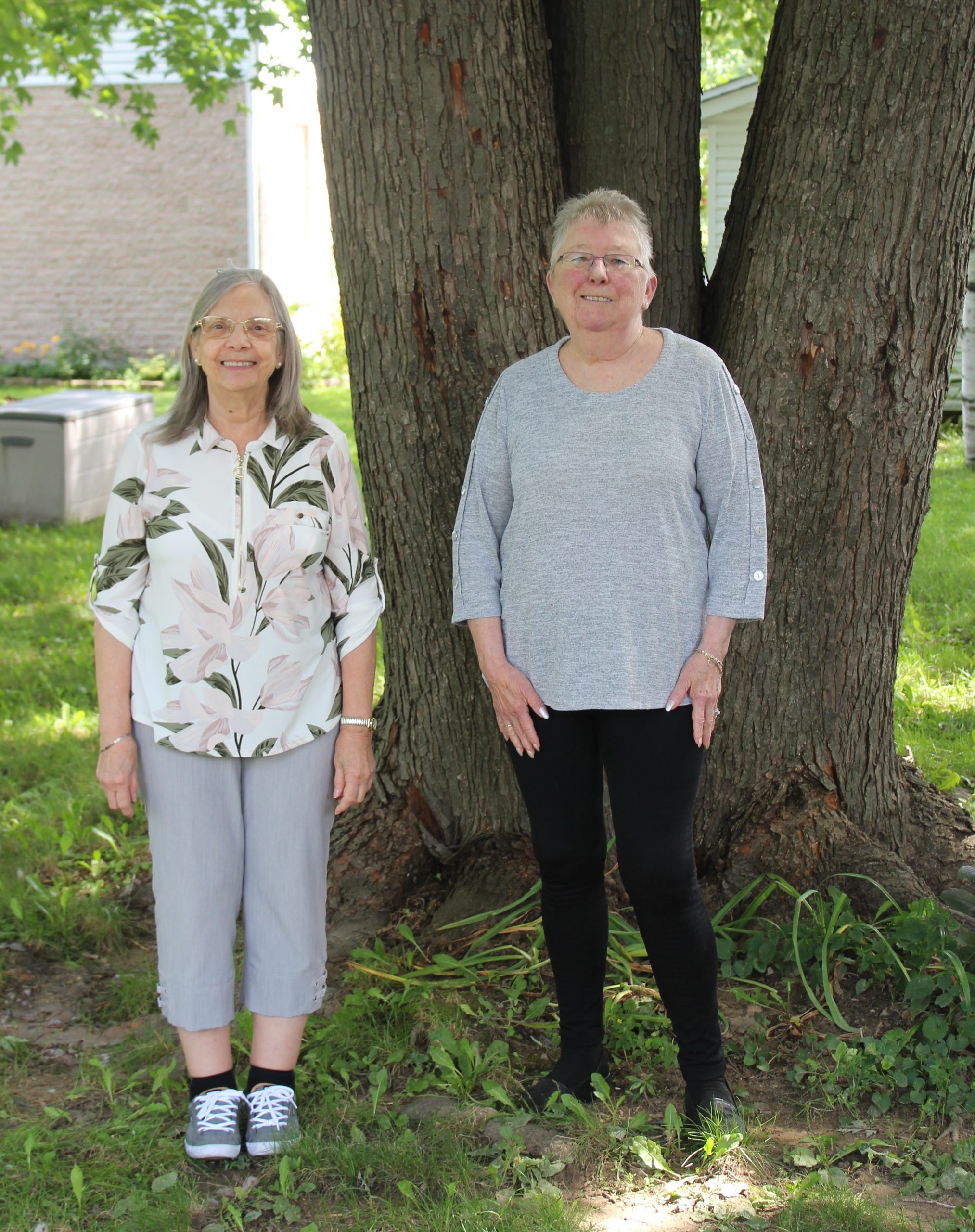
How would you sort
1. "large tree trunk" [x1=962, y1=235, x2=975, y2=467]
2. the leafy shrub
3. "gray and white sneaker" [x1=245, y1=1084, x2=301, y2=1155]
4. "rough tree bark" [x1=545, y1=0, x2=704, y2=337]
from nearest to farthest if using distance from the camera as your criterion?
"gray and white sneaker" [x1=245, y1=1084, x2=301, y2=1155]
"rough tree bark" [x1=545, y1=0, x2=704, y2=337]
"large tree trunk" [x1=962, y1=235, x2=975, y2=467]
the leafy shrub

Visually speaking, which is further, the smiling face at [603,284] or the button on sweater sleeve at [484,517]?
the button on sweater sleeve at [484,517]

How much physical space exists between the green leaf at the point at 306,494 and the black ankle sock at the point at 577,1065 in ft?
4.62

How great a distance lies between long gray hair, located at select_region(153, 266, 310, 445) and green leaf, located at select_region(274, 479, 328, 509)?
0.39 feet

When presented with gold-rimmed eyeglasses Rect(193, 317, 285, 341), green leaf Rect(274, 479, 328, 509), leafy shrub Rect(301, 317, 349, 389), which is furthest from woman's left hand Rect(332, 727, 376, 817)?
leafy shrub Rect(301, 317, 349, 389)

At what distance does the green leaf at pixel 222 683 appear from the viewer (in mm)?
2582

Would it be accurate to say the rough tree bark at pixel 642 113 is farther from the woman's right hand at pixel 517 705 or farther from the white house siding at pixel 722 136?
the white house siding at pixel 722 136

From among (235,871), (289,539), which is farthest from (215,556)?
(235,871)

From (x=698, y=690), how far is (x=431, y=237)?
58.3 inches

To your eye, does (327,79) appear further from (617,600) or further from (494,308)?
(617,600)

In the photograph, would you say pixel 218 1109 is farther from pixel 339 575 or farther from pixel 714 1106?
pixel 339 575

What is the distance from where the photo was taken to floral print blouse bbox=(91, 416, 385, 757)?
258cm

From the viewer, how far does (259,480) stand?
8.54 feet

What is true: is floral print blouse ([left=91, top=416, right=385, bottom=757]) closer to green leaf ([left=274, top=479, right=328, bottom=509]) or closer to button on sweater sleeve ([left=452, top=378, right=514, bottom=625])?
green leaf ([left=274, top=479, right=328, bottom=509])

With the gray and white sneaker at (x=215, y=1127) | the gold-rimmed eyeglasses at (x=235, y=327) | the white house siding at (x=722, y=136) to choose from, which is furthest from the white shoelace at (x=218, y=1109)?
the white house siding at (x=722, y=136)
